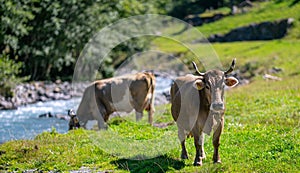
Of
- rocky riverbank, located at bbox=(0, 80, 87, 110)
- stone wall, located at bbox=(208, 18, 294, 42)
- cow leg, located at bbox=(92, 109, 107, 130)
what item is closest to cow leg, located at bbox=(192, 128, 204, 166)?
cow leg, located at bbox=(92, 109, 107, 130)

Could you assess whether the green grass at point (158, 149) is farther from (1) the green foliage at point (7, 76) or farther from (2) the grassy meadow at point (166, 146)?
(1) the green foliage at point (7, 76)

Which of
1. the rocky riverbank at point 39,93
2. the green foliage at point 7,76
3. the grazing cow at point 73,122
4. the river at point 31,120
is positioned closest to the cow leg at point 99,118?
the grazing cow at point 73,122

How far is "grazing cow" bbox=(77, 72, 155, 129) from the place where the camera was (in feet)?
71.8

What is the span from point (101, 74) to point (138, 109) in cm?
3078

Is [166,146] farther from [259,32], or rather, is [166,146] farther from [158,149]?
[259,32]

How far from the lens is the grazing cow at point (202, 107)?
11.9 metres

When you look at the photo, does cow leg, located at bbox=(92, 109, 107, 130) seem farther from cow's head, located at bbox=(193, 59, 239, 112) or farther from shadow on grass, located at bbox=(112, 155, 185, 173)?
cow's head, located at bbox=(193, 59, 239, 112)

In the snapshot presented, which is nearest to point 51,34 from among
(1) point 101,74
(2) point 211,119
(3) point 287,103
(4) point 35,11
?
(4) point 35,11

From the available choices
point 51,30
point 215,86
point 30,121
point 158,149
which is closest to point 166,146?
point 158,149

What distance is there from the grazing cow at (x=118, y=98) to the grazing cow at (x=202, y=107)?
25.7 feet

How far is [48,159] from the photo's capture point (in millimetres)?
14719

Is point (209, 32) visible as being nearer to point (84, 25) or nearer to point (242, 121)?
point (84, 25)

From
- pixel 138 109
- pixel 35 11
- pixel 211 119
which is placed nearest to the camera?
pixel 211 119

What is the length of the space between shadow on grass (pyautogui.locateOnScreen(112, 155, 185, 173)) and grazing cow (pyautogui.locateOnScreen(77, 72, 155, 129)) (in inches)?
303
